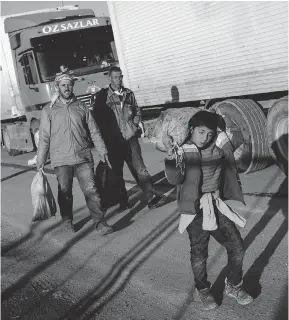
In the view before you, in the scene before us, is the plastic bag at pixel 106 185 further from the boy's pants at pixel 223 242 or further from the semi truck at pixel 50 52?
the semi truck at pixel 50 52

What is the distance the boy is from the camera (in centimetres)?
317

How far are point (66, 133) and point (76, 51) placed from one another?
6637mm

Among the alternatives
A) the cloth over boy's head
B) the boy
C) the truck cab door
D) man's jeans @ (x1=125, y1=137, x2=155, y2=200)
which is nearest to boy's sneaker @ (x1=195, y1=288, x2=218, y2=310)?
the boy

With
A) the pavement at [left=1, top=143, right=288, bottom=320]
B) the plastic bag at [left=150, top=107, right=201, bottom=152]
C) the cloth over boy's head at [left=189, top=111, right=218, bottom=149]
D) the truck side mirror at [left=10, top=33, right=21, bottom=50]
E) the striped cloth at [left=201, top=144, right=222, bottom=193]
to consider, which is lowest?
the pavement at [left=1, top=143, right=288, bottom=320]

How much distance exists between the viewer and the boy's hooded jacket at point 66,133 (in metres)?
5.33

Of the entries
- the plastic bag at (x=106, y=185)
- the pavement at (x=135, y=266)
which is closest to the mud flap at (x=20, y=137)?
the pavement at (x=135, y=266)

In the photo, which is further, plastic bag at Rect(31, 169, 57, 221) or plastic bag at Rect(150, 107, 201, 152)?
plastic bag at Rect(150, 107, 201, 152)

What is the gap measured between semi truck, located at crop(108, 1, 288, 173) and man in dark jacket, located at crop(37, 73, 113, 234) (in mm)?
2055

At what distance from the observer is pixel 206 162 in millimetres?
3230

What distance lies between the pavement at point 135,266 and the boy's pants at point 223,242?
0.85ft

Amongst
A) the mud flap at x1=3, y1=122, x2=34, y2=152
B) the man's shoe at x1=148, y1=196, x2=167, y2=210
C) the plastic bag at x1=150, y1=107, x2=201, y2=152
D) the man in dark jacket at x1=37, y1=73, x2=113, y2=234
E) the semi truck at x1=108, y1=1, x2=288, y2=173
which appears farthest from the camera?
the mud flap at x1=3, y1=122, x2=34, y2=152

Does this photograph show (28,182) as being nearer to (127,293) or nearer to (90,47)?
(90,47)

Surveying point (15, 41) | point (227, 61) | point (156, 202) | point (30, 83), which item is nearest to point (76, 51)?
point (30, 83)

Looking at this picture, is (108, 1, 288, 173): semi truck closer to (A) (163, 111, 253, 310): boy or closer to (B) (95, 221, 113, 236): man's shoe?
(B) (95, 221, 113, 236): man's shoe
